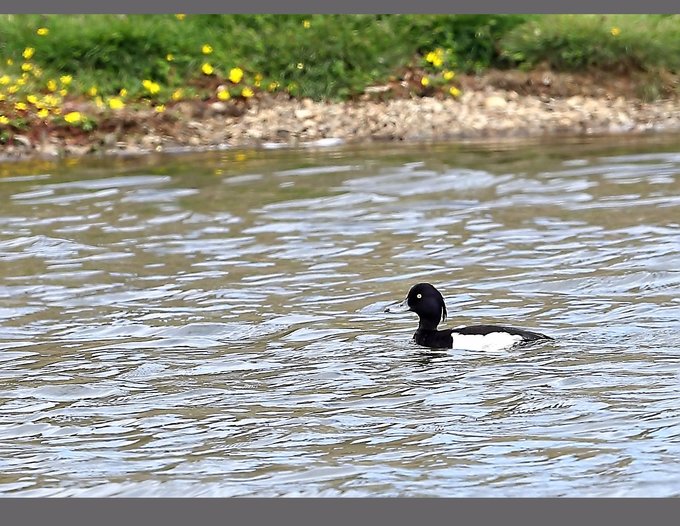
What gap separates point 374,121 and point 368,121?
0.29 ft

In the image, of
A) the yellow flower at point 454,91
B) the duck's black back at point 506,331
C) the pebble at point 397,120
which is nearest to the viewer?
the duck's black back at point 506,331

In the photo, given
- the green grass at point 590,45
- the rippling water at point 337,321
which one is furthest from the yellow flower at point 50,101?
the green grass at point 590,45

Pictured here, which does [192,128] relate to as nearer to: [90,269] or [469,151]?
[469,151]

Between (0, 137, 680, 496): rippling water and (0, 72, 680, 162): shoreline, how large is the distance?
763mm

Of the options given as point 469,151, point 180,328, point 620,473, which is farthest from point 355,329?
point 469,151

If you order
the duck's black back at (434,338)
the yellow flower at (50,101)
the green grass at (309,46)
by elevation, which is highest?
the green grass at (309,46)

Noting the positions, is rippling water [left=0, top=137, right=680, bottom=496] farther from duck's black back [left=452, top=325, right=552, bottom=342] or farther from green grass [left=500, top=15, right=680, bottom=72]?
green grass [left=500, top=15, right=680, bottom=72]

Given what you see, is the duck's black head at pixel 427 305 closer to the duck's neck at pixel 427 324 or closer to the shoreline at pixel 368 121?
the duck's neck at pixel 427 324

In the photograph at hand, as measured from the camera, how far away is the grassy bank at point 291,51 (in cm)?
2153

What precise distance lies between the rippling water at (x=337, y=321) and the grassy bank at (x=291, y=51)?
1.93 meters

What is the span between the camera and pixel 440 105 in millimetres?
21781

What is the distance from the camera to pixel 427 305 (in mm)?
11508

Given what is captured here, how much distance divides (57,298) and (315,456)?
17.8 feet

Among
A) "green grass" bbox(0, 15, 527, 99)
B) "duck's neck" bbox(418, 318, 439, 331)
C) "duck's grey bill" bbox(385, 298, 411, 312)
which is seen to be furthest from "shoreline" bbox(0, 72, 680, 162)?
"duck's neck" bbox(418, 318, 439, 331)
